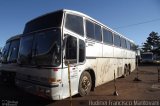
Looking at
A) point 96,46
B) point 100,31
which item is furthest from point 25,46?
point 100,31

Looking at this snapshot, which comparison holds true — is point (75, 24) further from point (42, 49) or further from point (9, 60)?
point (9, 60)

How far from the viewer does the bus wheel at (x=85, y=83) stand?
8422mm

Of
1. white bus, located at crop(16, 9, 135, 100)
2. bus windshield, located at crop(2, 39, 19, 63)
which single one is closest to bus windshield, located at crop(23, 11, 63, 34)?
white bus, located at crop(16, 9, 135, 100)

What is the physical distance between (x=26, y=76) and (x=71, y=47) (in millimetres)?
2114

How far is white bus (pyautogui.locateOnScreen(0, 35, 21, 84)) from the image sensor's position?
459 inches

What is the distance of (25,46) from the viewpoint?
8.17 m

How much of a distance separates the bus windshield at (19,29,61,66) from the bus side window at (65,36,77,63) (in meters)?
0.42

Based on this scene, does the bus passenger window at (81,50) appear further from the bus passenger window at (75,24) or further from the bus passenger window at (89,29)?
the bus passenger window at (89,29)

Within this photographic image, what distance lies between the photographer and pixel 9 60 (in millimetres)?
12383

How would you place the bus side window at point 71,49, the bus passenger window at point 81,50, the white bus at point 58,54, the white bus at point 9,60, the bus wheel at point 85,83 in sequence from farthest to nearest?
the white bus at point 9,60
the bus wheel at point 85,83
the bus passenger window at point 81,50
the bus side window at point 71,49
the white bus at point 58,54

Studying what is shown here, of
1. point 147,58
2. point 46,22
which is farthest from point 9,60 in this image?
point 147,58

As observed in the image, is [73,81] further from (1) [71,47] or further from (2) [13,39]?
(2) [13,39]

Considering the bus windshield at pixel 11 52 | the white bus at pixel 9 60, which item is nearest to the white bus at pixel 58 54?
the white bus at pixel 9 60

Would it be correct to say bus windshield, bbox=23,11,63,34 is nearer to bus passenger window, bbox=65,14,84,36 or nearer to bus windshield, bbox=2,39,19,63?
bus passenger window, bbox=65,14,84,36
